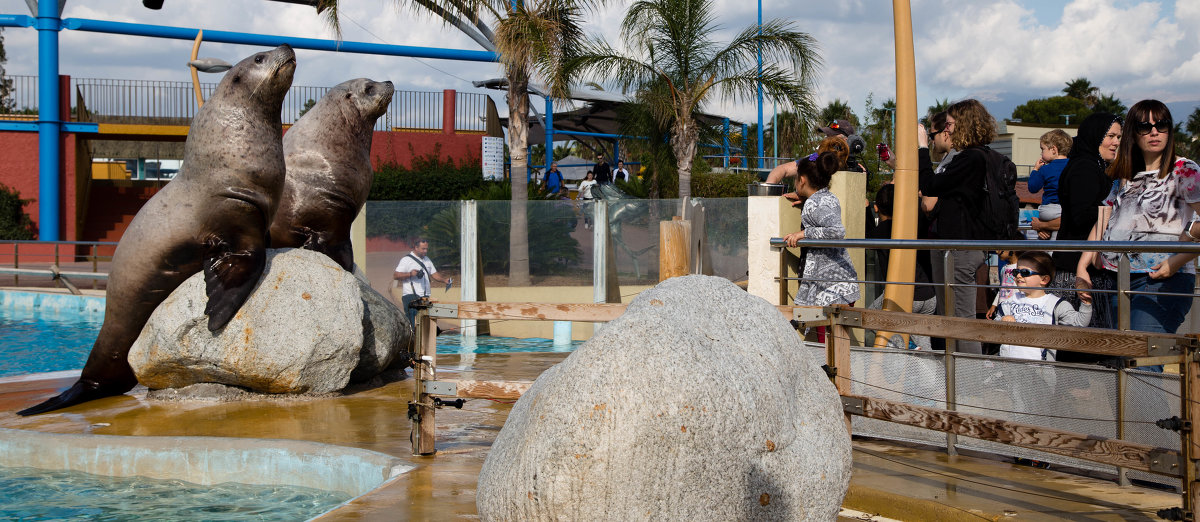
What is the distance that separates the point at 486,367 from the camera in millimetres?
8656

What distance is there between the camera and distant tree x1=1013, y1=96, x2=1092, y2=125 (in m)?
66.9

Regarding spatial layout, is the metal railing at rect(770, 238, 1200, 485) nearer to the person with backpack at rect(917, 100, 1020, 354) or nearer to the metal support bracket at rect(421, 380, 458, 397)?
the person with backpack at rect(917, 100, 1020, 354)

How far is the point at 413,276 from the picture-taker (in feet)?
37.5

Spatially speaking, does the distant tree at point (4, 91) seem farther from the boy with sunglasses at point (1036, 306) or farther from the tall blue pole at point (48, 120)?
the boy with sunglasses at point (1036, 306)

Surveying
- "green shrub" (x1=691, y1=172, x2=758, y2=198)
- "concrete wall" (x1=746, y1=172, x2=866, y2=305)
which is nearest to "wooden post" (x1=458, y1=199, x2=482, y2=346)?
"concrete wall" (x1=746, y1=172, x2=866, y2=305)

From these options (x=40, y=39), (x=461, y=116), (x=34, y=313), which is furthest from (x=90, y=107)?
(x=34, y=313)

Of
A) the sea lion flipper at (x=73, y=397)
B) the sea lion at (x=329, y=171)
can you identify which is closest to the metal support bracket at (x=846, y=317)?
the sea lion at (x=329, y=171)

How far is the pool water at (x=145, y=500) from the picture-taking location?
4.66m

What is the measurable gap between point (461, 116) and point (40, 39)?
10900 mm

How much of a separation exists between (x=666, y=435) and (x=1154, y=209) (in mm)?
3121

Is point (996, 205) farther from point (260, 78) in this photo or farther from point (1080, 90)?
point (1080, 90)

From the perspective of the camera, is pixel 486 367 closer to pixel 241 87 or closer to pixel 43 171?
pixel 241 87

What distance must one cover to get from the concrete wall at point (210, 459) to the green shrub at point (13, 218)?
67.5 feet

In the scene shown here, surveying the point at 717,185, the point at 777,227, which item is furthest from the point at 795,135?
the point at 777,227
